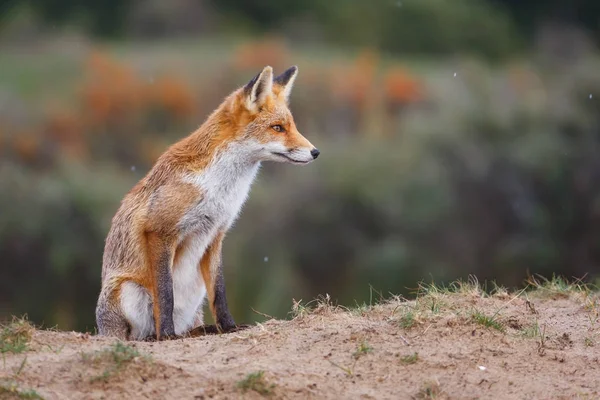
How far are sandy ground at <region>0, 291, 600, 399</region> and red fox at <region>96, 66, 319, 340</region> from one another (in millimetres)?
1236

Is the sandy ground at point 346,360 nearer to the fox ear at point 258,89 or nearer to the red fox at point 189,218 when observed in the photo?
the red fox at point 189,218

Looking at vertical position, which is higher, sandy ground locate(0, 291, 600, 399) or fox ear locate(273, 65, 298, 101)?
fox ear locate(273, 65, 298, 101)

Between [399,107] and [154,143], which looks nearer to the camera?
[154,143]

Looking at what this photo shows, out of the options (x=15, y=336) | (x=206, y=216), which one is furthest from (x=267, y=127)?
(x=15, y=336)

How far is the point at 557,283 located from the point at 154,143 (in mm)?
19219

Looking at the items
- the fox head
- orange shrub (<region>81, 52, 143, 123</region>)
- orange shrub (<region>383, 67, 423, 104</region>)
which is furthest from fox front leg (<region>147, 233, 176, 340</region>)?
orange shrub (<region>383, 67, 423, 104</region>)

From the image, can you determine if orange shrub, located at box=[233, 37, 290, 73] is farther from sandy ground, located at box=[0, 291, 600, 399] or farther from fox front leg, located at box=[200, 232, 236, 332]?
sandy ground, located at box=[0, 291, 600, 399]

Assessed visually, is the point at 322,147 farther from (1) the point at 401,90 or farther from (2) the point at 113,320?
(2) the point at 113,320

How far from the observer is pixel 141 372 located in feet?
21.1

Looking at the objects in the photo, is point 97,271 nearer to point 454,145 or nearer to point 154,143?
point 154,143

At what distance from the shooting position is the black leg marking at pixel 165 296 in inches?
337

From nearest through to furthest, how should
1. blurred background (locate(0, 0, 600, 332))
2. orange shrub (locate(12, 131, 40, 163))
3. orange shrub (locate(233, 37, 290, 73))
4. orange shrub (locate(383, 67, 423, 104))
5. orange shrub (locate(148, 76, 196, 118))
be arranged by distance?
blurred background (locate(0, 0, 600, 332)) < orange shrub (locate(12, 131, 40, 163)) < orange shrub (locate(148, 76, 196, 118)) < orange shrub (locate(233, 37, 290, 73)) < orange shrub (locate(383, 67, 423, 104))

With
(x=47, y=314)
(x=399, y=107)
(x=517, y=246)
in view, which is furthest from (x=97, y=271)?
(x=399, y=107)

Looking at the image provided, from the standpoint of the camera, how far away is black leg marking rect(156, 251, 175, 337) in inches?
337
